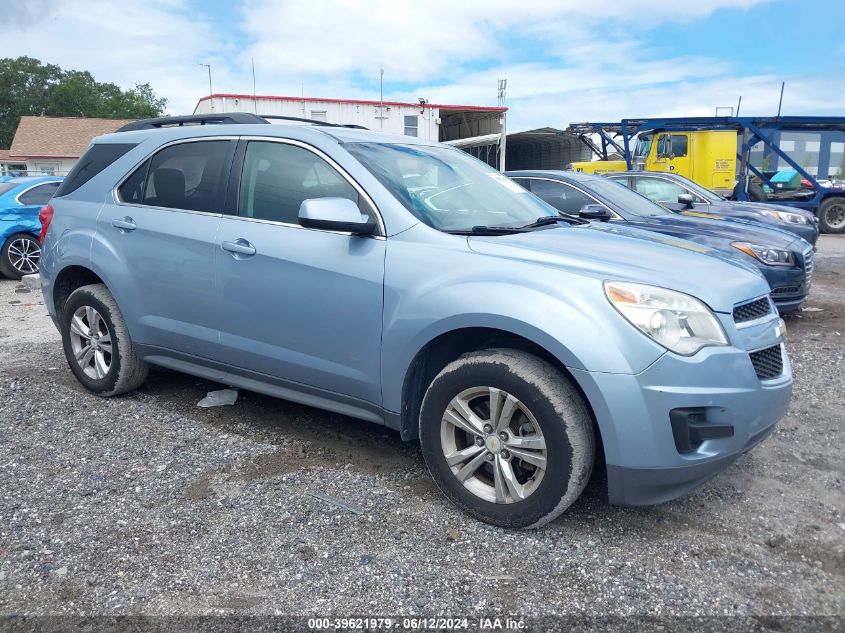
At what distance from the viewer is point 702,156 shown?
17.0m

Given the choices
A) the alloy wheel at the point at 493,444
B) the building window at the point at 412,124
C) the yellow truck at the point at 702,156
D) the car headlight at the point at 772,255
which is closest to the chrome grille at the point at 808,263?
the car headlight at the point at 772,255

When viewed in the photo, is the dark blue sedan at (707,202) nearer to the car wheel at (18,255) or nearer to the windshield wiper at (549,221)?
the windshield wiper at (549,221)

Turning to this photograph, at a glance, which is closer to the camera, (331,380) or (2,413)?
(331,380)

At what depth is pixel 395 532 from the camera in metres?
2.88

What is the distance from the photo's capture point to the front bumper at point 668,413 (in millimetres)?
2492

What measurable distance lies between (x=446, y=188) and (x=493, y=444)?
1459 mm

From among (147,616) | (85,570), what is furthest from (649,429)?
(85,570)

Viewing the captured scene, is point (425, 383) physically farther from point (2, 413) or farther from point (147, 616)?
point (2, 413)

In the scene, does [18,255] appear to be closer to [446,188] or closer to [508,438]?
[446,188]

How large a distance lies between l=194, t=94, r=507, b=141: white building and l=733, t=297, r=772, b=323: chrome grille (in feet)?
72.6

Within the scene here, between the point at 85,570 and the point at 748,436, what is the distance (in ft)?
8.89

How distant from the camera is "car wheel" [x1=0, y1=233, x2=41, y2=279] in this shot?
32.9 feet

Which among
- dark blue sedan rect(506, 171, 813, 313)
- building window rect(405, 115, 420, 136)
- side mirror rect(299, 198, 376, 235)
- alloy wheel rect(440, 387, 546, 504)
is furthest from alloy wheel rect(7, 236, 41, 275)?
building window rect(405, 115, 420, 136)

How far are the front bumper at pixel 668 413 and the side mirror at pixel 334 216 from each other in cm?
121
